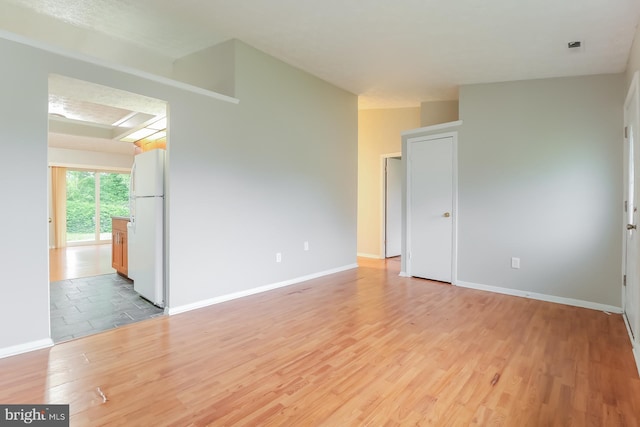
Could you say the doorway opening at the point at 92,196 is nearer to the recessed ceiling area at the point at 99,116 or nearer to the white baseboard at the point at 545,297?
the recessed ceiling area at the point at 99,116

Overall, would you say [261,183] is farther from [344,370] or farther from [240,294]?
[344,370]

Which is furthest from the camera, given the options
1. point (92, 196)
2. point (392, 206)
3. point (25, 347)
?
point (92, 196)

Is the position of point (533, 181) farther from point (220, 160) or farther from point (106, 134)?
point (106, 134)

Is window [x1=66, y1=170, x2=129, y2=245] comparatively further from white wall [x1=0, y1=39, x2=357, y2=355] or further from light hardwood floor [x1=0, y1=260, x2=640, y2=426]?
light hardwood floor [x1=0, y1=260, x2=640, y2=426]

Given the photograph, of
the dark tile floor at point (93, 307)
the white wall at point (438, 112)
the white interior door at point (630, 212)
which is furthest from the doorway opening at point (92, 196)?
the white interior door at point (630, 212)

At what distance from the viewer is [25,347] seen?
7.73 ft

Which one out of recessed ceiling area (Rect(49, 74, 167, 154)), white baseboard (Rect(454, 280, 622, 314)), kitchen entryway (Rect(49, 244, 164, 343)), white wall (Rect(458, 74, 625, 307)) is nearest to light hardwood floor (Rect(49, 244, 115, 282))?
kitchen entryway (Rect(49, 244, 164, 343))

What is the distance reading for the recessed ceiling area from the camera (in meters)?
2.85

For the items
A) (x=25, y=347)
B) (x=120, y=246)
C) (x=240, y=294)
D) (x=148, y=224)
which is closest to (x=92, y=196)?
(x=120, y=246)

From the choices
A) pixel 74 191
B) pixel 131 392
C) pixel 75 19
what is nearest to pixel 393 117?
pixel 75 19

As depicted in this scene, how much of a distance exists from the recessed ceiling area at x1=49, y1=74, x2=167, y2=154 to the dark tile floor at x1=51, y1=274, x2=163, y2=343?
2.04 m

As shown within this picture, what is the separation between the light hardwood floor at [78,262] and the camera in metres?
5.00

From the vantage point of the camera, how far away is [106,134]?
22.5 ft

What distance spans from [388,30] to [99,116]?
15.4 ft
